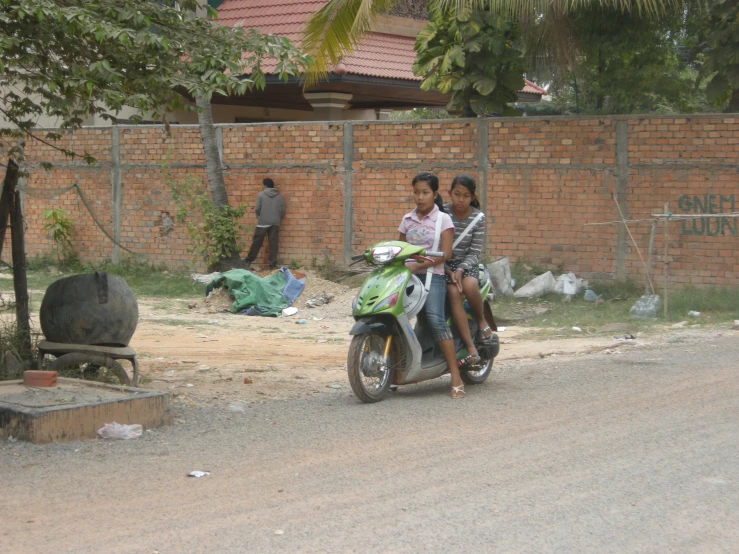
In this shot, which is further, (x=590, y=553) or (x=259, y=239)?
(x=259, y=239)

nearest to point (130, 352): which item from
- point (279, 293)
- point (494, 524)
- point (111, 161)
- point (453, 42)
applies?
point (494, 524)

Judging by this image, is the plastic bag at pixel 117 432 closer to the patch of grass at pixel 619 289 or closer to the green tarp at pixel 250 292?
the green tarp at pixel 250 292

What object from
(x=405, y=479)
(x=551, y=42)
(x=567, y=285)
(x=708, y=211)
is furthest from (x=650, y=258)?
(x=405, y=479)

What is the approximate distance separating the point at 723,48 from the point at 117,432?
10493 mm

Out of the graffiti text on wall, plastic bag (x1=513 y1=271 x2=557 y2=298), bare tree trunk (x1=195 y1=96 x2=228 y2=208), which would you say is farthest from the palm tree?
plastic bag (x1=513 y1=271 x2=557 y2=298)

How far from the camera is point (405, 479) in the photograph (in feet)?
17.2

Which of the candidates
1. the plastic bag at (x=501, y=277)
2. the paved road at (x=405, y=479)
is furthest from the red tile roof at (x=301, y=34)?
the paved road at (x=405, y=479)

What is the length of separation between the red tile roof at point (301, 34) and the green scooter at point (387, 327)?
1176 cm

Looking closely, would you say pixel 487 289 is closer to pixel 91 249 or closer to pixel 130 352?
pixel 130 352

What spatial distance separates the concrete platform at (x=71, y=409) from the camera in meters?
6.00

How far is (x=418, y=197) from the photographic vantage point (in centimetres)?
745

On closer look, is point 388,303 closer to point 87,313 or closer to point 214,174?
point 87,313

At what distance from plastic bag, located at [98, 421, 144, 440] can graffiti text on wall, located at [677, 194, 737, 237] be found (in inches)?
379

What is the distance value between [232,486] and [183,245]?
12.6 metres
